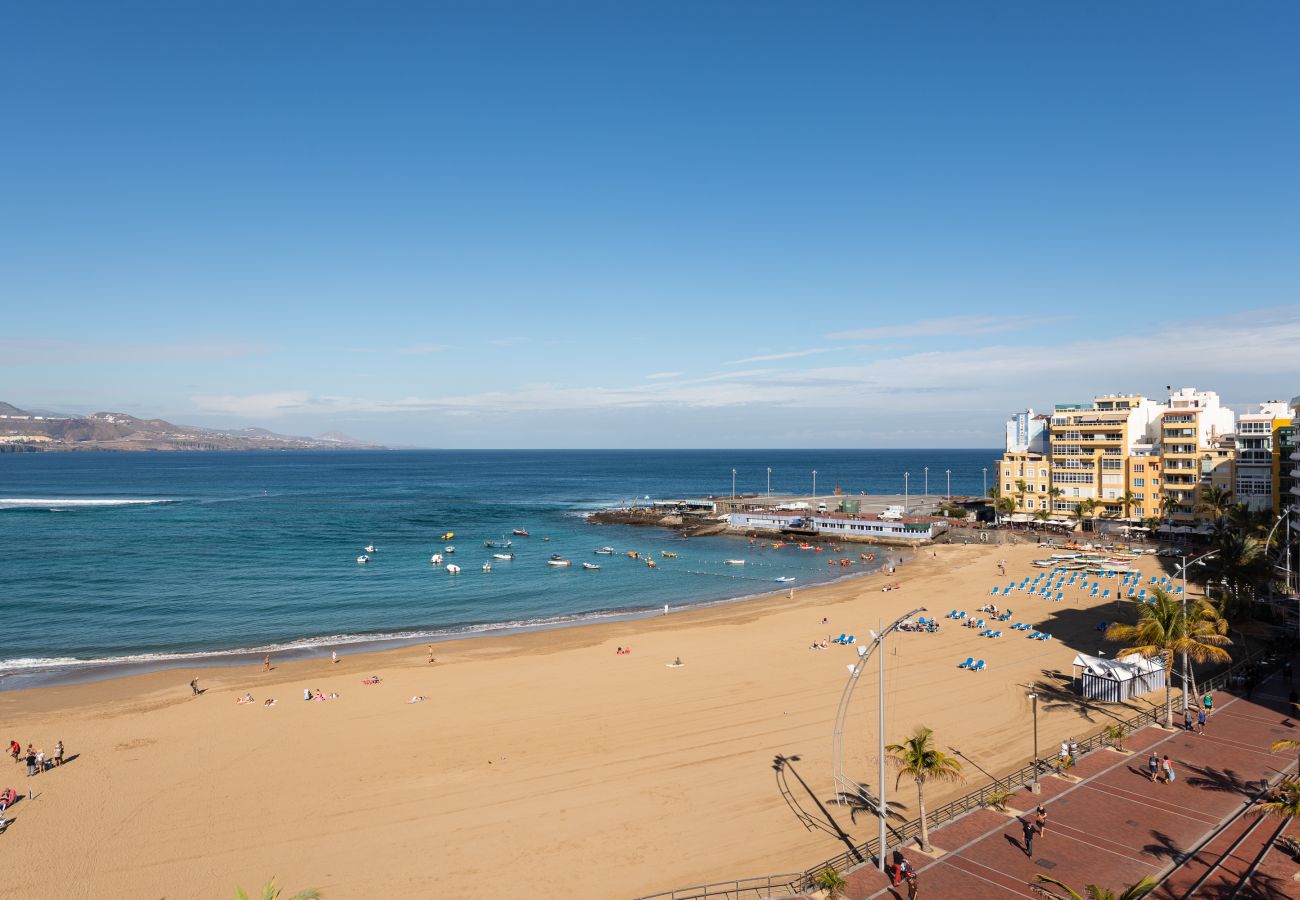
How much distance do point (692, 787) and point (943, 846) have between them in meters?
8.63

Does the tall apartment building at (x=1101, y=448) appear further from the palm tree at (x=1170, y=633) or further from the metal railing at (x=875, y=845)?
the metal railing at (x=875, y=845)

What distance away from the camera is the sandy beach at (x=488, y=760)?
22.0 m

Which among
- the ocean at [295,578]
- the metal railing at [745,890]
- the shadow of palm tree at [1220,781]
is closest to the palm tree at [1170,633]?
the shadow of palm tree at [1220,781]

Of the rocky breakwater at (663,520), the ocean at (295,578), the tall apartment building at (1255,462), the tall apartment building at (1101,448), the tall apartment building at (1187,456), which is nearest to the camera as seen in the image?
the ocean at (295,578)

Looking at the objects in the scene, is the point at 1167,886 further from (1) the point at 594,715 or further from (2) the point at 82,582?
(2) the point at 82,582

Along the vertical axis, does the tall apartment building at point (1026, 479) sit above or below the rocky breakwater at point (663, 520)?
above

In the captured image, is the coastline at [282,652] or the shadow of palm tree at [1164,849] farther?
the coastline at [282,652]

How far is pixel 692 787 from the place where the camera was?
26.4 meters

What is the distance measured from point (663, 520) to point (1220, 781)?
316ft

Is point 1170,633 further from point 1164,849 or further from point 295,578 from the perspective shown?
point 295,578

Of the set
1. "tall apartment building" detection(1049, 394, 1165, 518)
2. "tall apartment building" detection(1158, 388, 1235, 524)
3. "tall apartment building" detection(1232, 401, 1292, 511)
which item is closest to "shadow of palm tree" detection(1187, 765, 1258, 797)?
"tall apartment building" detection(1232, 401, 1292, 511)

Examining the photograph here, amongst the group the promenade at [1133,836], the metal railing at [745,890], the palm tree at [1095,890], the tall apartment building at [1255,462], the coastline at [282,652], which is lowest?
the coastline at [282,652]

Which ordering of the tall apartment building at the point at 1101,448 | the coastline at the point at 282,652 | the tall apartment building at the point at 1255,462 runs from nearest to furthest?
1. the coastline at the point at 282,652
2. the tall apartment building at the point at 1255,462
3. the tall apartment building at the point at 1101,448

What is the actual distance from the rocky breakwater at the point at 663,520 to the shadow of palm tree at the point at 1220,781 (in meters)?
84.2
